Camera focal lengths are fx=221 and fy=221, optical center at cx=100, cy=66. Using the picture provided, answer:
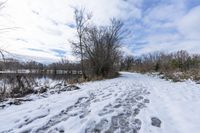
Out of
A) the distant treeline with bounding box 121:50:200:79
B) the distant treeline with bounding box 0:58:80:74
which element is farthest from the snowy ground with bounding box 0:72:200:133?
the distant treeline with bounding box 121:50:200:79

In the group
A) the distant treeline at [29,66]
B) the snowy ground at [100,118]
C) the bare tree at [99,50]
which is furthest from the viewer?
the bare tree at [99,50]

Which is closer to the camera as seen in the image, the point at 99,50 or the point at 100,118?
the point at 100,118

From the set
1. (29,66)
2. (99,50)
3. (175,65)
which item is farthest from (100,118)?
(175,65)

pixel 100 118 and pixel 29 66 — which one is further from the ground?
pixel 29 66

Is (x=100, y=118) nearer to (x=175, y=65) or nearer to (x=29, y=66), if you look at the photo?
(x=29, y=66)

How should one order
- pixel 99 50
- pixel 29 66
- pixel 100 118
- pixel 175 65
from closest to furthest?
pixel 100 118 → pixel 29 66 → pixel 99 50 → pixel 175 65

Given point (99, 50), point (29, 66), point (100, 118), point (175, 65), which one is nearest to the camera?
point (100, 118)

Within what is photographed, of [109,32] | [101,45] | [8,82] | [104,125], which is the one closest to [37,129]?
[104,125]

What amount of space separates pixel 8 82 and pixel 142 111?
639cm

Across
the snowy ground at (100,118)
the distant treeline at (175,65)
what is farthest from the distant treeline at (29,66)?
the distant treeline at (175,65)

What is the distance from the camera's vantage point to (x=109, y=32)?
27.4 m

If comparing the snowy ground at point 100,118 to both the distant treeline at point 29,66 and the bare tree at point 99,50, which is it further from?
the bare tree at point 99,50

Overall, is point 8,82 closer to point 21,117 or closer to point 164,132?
point 21,117

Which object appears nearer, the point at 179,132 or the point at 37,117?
the point at 179,132
